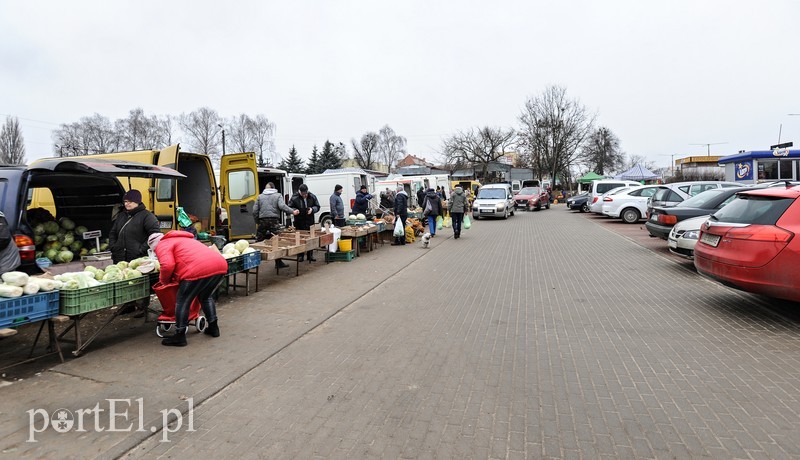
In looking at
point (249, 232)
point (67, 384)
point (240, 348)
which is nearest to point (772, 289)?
point (240, 348)

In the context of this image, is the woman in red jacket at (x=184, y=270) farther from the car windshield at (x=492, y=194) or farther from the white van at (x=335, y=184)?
the car windshield at (x=492, y=194)

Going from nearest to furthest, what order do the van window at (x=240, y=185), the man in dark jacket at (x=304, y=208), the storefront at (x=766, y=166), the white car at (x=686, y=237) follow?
the white car at (x=686, y=237), the man in dark jacket at (x=304, y=208), the van window at (x=240, y=185), the storefront at (x=766, y=166)

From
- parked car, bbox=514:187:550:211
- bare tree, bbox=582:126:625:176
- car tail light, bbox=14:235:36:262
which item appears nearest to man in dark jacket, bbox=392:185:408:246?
car tail light, bbox=14:235:36:262

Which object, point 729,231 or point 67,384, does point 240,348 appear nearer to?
point 67,384

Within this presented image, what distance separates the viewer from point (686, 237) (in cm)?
903

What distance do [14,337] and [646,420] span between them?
6.92 m

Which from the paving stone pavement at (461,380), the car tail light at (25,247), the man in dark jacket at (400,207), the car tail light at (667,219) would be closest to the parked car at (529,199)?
the man in dark jacket at (400,207)

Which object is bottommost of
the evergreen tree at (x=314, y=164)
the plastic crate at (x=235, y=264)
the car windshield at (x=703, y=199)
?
the plastic crate at (x=235, y=264)

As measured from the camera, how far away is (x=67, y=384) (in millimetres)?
4270

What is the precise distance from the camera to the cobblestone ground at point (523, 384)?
10.5ft

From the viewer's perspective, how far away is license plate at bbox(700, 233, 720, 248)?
6.32m

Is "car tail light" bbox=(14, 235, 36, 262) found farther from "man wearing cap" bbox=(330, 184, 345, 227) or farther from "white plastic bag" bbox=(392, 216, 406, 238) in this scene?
"white plastic bag" bbox=(392, 216, 406, 238)

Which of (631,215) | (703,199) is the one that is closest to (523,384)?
(703,199)

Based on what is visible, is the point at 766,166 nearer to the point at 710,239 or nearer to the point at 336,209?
the point at 710,239
